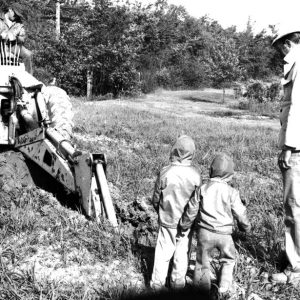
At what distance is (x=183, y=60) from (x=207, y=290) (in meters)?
36.6

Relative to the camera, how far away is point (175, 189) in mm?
3232

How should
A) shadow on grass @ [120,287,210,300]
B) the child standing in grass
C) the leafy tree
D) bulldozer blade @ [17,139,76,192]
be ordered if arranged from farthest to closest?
the leafy tree, bulldozer blade @ [17,139,76,192], the child standing in grass, shadow on grass @ [120,287,210,300]

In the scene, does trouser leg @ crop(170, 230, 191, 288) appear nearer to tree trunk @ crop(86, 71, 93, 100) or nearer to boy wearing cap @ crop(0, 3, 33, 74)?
boy wearing cap @ crop(0, 3, 33, 74)

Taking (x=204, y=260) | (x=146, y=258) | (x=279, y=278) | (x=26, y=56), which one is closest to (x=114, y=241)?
(x=146, y=258)

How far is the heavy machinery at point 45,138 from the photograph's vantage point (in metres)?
4.16

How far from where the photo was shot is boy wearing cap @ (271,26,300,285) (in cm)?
331

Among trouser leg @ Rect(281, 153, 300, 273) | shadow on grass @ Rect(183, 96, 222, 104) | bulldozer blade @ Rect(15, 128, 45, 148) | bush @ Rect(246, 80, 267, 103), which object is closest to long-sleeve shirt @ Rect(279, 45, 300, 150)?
trouser leg @ Rect(281, 153, 300, 273)

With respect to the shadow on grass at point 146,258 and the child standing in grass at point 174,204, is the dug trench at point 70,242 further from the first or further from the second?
the child standing in grass at point 174,204

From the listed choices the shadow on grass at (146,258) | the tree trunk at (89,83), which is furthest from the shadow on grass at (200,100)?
the shadow on grass at (146,258)

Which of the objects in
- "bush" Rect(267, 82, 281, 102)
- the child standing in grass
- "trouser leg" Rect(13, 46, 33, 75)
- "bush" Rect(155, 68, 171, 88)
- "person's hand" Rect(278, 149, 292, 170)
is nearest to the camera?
the child standing in grass

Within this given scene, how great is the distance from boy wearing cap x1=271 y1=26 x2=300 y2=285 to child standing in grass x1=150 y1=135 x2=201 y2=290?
0.70 metres

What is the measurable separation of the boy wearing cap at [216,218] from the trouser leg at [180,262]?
0.11 metres

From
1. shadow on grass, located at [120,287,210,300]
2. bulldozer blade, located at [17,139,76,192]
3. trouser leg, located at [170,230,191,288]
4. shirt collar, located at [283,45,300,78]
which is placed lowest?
shadow on grass, located at [120,287,210,300]

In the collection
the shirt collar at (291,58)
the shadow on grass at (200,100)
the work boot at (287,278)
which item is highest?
the shirt collar at (291,58)
